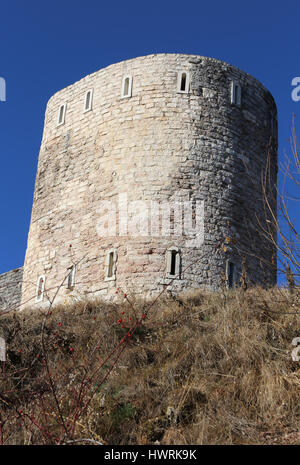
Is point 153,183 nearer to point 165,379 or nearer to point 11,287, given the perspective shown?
point 11,287

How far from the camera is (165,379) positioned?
21.4ft

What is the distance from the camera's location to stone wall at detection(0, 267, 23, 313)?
15.4 m

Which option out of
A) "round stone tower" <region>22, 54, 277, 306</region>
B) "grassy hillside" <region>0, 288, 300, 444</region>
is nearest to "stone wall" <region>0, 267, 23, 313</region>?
"round stone tower" <region>22, 54, 277, 306</region>

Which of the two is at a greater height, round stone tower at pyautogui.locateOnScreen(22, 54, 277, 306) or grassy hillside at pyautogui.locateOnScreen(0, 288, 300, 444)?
round stone tower at pyautogui.locateOnScreen(22, 54, 277, 306)

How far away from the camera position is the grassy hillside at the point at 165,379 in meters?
5.33

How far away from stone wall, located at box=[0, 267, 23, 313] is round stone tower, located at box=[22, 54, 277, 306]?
1.97m

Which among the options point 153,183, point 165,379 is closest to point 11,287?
point 153,183

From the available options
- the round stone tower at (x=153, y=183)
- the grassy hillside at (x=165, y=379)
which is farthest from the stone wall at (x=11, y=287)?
the grassy hillside at (x=165, y=379)

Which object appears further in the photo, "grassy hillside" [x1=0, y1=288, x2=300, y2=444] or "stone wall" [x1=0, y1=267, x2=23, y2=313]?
"stone wall" [x1=0, y1=267, x2=23, y2=313]

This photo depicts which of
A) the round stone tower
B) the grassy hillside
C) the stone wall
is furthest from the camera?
the stone wall

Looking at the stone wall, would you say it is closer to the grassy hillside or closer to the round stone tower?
the round stone tower

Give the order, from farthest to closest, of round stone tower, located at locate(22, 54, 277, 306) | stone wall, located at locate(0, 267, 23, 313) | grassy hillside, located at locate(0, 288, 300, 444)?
stone wall, located at locate(0, 267, 23, 313), round stone tower, located at locate(22, 54, 277, 306), grassy hillside, located at locate(0, 288, 300, 444)
